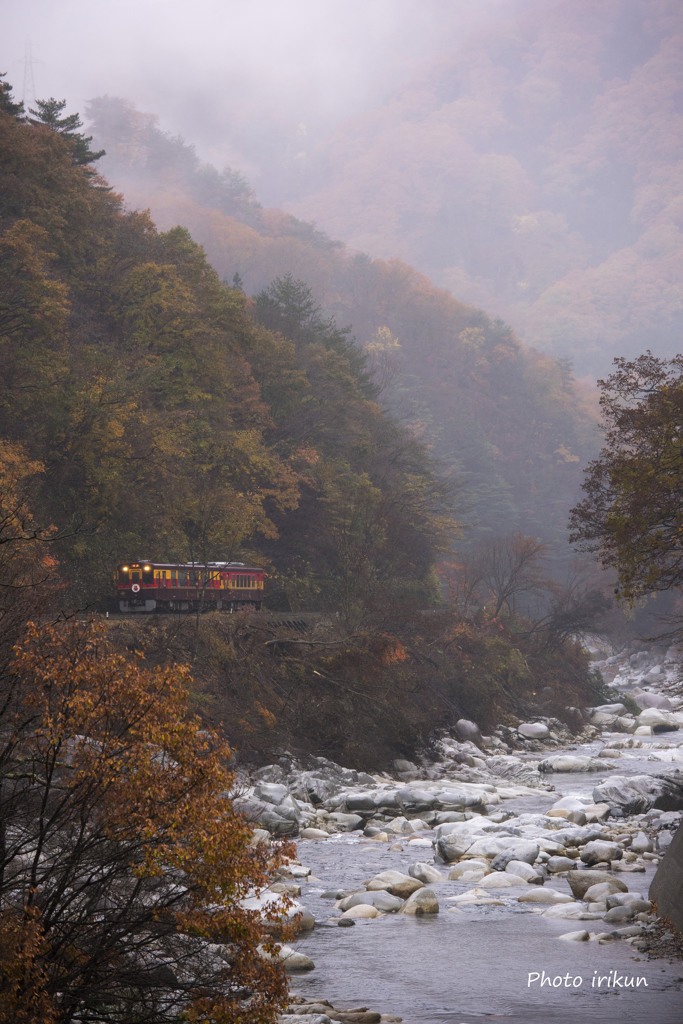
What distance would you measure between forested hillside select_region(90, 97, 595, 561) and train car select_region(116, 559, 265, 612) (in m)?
60.7

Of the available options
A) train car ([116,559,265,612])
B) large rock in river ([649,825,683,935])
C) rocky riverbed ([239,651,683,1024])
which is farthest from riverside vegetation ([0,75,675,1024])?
Result: large rock in river ([649,825,683,935])

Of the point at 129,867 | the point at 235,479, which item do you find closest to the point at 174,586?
the point at 235,479

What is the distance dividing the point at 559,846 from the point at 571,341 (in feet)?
509

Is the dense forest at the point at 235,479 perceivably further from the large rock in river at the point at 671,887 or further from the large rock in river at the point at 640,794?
the large rock in river at the point at 671,887

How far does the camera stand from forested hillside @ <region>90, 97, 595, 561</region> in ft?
332

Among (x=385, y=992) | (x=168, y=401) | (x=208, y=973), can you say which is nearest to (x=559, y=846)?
(x=385, y=992)

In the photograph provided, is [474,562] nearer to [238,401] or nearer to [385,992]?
[238,401]

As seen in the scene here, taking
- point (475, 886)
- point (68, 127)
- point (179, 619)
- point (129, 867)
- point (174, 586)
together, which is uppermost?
point (68, 127)

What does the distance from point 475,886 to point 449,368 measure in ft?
337

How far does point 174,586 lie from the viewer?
33188 millimetres

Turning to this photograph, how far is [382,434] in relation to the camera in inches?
2447

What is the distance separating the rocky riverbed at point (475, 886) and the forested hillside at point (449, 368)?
224 ft

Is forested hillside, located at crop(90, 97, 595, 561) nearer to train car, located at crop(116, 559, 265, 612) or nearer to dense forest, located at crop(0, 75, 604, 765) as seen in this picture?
dense forest, located at crop(0, 75, 604, 765)

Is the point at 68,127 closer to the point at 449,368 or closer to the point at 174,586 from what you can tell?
the point at 174,586
